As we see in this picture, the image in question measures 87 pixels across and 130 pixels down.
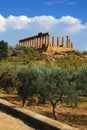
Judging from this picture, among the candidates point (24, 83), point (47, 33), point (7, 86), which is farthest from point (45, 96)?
point (47, 33)

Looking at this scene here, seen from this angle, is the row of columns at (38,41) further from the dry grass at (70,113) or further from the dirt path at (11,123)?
the dirt path at (11,123)

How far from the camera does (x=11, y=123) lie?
45.2ft

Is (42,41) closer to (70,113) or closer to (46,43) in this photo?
(46,43)

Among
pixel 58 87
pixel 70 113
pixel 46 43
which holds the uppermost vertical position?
pixel 46 43

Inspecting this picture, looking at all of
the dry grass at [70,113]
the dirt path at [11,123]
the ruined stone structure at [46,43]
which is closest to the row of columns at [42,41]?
the ruined stone structure at [46,43]

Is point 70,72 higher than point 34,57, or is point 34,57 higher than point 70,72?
point 34,57

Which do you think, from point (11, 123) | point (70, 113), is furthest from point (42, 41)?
point (11, 123)

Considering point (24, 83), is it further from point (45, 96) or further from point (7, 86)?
point (7, 86)

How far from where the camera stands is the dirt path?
42.0ft

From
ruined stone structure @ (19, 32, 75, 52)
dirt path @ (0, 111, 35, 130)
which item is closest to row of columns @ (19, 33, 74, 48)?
ruined stone structure @ (19, 32, 75, 52)

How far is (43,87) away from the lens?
2511 cm

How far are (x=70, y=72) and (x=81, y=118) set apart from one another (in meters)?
3.16

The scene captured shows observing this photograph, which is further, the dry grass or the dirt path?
the dry grass

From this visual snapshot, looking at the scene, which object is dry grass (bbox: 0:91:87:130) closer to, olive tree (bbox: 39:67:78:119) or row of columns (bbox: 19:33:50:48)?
olive tree (bbox: 39:67:78:119)
